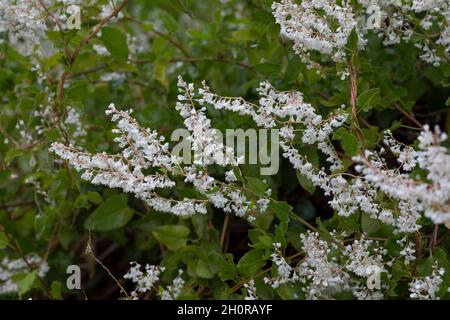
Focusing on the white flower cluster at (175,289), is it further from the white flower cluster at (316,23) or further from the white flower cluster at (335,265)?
the white flower cluster at (316,23)

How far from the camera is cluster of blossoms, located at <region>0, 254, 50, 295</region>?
77.1 inches

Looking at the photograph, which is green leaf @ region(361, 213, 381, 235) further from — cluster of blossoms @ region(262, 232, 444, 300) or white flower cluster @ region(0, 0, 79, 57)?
white flower cluster @ region(0, 0, 79, 57)

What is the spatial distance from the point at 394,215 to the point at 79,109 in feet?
3.16

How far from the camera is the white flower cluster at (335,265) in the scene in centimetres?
144

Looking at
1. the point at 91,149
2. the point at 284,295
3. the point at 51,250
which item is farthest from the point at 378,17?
the point at 51,250

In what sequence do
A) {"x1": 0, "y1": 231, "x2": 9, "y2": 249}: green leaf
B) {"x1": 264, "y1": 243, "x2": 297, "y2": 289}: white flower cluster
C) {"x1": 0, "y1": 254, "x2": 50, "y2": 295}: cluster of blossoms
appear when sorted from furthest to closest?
{"x1": 0, "y1": 254, "x2": 50, "y2": 295}: cluster of blossoms
{"x1": 0, "y1": 231, "x2": 9, "y2": 249}: green leaf
{"x1": 264, "y1": 243, "x2": 297, "y2": 289}: white flower cluster

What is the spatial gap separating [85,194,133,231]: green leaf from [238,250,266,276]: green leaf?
0.45 meters

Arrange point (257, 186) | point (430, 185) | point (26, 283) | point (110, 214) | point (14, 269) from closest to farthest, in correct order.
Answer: point (430, 185) → point (257, 186) → point (26, 283) → point (110, 214) → point (14, 269)

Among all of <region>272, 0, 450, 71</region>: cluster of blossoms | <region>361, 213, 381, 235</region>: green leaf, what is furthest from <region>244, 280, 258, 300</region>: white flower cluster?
<region>272, 0, 450, 71</region>: cluster of blossoms

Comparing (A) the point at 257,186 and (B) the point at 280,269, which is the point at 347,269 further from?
(A) the point at 257,186

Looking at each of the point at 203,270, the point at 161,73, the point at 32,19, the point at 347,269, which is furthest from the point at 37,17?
the point at 347,269

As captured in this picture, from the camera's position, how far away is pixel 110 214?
1920 mm

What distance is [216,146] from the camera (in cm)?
135

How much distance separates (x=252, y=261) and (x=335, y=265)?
21 centimetres
